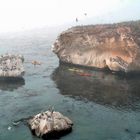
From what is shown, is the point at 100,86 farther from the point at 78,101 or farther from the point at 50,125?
the point at 50,125

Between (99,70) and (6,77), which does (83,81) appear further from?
(6,77)

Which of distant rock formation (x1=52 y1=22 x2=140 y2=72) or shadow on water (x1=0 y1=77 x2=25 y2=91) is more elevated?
distant rock formation (x1=52 y1=22 x2=140 y2=72)

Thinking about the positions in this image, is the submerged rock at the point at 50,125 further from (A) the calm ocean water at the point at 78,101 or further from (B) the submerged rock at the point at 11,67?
(B) the submerged rock at the point at 11,67

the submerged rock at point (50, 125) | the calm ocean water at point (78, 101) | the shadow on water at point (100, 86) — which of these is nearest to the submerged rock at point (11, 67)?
the calm ocean water at point (78, 101)

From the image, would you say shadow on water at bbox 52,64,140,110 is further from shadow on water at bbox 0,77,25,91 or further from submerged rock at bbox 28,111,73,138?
submerged rock at bbox 28,111,73,138

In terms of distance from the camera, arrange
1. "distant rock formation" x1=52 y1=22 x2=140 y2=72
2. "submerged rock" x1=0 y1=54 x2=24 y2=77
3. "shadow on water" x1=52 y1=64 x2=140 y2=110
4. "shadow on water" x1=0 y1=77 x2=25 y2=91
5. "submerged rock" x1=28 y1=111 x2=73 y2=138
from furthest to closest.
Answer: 1. "distant rock formation" x1=52 y1=22 x2=140 y2=72
2. "submerged rock" x1=0 y1=54 x2=24 y2=77
3. "shadow on water" x1=0 y1=77 x2=25 y2=91
4. "shadow on water" x1=52 y1=64 x2=140 y2=110
5. "submerged rock" x1=28 y1=111 x2=73 y2=138

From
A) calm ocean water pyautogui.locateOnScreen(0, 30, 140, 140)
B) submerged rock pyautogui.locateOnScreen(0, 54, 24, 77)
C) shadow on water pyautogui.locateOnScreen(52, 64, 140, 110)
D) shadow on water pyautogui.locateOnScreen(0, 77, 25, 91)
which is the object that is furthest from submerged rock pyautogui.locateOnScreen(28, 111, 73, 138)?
submerged rock pyautogui.locateOnScreen(0, 54, 24, 77)

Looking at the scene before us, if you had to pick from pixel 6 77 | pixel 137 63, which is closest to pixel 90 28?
pixel 137 63
